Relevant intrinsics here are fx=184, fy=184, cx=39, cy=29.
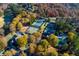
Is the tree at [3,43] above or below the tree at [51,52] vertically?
above

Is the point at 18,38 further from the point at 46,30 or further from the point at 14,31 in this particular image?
the point at 46,30

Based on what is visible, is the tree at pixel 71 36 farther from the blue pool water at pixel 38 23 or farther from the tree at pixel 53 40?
the blue pool water at pixel 38 23

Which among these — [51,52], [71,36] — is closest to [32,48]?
[51,52]

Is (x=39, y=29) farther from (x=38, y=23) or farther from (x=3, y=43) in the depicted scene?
(x=3, y=43)

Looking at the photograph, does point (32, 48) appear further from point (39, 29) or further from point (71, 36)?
point (71, 36)

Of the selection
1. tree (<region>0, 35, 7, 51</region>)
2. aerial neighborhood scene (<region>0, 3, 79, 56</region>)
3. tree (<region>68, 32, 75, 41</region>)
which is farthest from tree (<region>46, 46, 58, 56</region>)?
tree (<region>0, 35, 7, 51</region>)

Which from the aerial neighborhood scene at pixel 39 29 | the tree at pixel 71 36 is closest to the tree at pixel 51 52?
the aerial neighborhood scene at pixel 39 29

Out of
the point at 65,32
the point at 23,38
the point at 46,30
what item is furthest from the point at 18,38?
the point at 65,32

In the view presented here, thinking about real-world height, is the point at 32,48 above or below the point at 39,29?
below
